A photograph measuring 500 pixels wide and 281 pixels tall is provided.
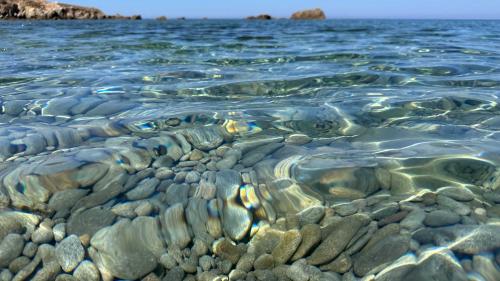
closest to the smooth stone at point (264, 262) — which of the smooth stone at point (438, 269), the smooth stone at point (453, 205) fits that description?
the smooth stone at point (438, 269)

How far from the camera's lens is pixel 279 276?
5.18ft

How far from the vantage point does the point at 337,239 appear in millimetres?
1720

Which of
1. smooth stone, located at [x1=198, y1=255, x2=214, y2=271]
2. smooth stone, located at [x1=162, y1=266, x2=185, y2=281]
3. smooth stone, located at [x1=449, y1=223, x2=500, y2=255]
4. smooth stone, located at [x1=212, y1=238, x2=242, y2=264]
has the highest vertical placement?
smooth stone, located at [x1=449, y1=223, x2=500, y2=255]

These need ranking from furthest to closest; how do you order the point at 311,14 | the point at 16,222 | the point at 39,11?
1. the point at 311,14
2. the point at 39,11
3. the point at 16,222

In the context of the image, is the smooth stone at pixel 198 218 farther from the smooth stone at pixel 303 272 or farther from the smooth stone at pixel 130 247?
the smooth stone at pixel 303 272

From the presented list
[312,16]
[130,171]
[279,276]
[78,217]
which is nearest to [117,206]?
[78,217]

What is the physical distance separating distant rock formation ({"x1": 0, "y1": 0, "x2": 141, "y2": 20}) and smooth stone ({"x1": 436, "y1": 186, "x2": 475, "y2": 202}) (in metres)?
78.8

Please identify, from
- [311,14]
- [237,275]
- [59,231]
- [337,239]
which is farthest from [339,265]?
[311,14]

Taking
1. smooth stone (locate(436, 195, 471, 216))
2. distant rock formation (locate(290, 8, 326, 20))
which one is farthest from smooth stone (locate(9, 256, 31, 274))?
distant rock formation (locate(290, 8, 326, 20))

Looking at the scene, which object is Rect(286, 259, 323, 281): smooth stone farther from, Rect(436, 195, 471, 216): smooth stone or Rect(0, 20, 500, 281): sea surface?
Rect(436, 195, 471, 216): smooth stone

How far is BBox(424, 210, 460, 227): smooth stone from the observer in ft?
5.74

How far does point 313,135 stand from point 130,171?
132 centimetres

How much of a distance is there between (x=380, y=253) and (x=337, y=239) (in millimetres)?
186

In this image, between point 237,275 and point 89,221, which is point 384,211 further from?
point 89,221
